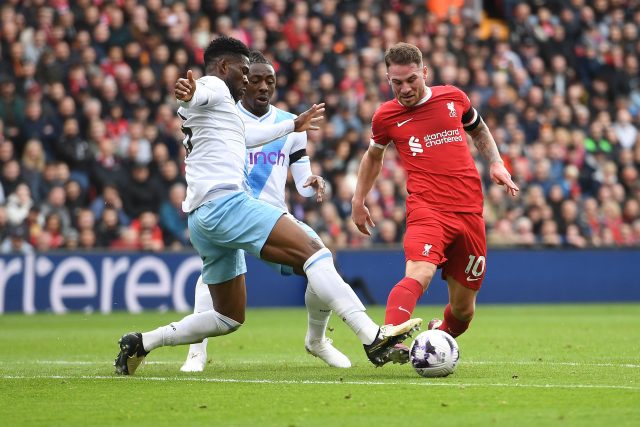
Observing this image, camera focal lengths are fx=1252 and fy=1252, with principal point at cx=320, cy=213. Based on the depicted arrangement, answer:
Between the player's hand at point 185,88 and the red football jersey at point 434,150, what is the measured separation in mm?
2027

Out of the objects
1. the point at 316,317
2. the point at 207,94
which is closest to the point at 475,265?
the point at 316,317

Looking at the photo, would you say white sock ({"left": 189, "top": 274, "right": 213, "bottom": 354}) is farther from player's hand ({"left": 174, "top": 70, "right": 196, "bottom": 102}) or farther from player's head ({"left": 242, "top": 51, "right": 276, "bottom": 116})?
player's hand ({"left": 174, "top": 70, "right": 196, "bottom": 102})

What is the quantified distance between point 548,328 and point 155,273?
23.6 ft

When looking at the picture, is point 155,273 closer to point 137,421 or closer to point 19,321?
point 19,321

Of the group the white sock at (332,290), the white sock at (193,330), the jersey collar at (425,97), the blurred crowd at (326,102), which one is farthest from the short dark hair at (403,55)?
the blurred crowd at (326,102)

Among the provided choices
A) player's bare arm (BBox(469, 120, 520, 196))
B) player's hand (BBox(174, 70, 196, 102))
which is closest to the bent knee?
player's bare arm (BBox(469, 120, 520, 196))

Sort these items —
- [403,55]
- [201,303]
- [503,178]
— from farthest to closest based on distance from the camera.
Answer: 1. [201,303]
2. [503,178]
3. [403,55]

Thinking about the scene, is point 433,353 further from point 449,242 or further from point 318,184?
point 318,184

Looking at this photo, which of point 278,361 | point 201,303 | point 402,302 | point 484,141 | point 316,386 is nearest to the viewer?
point 316,386

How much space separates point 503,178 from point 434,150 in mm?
619

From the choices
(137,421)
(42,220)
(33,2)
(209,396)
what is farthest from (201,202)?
(33,2)

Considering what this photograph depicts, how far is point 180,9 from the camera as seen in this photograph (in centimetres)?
2300

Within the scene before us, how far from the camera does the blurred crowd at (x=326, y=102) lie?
67.3 ft

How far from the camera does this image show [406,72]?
9.95m
